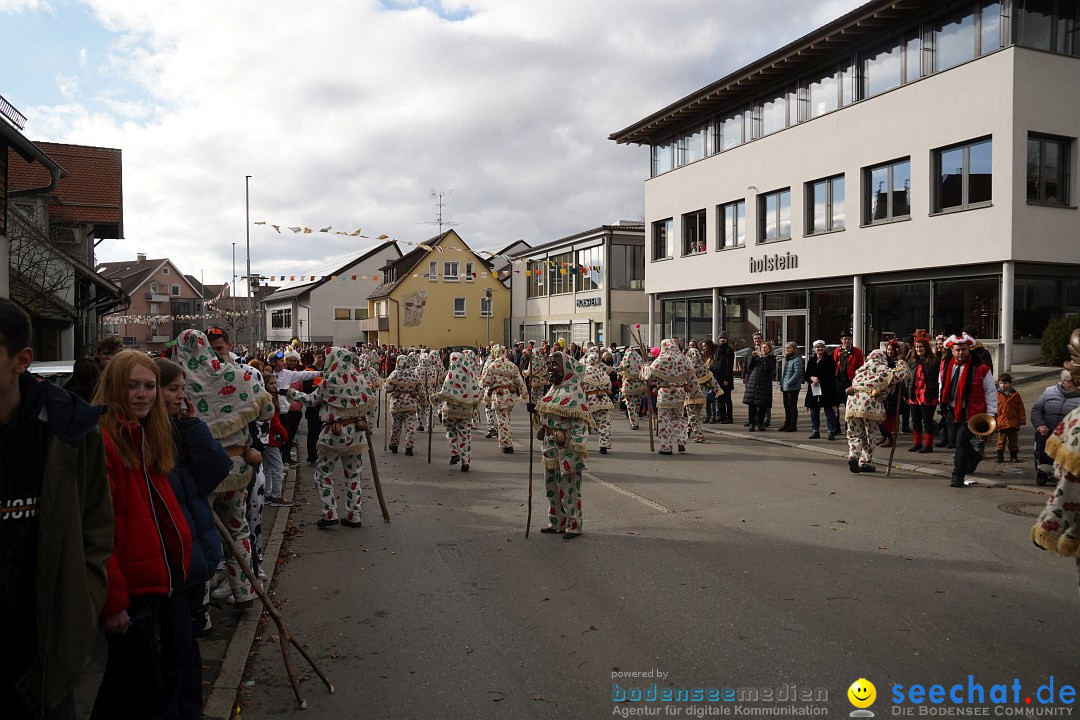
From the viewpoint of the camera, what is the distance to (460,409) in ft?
40.3

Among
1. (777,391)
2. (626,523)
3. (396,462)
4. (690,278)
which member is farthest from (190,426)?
(690,278)

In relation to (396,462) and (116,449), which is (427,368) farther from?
(116,449)

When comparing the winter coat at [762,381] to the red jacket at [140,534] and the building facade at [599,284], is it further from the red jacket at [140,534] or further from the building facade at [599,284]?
the building facade at [599,284]

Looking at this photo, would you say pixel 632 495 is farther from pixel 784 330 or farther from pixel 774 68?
pixel 774 68

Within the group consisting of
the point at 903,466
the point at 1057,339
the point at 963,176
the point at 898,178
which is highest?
the point at 898,178

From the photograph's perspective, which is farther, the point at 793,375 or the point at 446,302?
the point at 446,302

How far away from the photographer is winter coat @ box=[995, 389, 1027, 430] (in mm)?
11852

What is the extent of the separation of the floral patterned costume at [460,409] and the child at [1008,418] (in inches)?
317

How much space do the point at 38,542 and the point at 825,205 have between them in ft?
77.2

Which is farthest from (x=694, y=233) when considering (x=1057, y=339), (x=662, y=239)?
(x=1057, y=339)

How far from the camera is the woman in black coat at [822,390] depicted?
15484 millimetres

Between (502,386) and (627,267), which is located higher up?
(627,267)

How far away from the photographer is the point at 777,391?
24.0 meters

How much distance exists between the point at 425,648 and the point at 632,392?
12.0 meters
